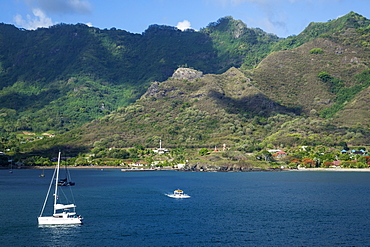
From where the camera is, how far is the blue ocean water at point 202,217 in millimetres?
73250

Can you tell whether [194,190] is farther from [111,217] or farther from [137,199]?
[111,217]

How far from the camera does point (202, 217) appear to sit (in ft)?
299

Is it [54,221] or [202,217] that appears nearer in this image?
[54,221]

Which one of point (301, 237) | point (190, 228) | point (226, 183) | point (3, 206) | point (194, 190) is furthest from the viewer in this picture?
point (226, 183)

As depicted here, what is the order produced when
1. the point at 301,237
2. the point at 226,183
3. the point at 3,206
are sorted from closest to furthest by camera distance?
the point at 301,237
the point at 3,206
the point at 226,183

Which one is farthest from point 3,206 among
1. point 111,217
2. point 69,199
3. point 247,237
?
point 247,237

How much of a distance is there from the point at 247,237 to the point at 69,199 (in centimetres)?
5136

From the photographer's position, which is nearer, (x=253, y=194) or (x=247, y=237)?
(x=247, y=237)

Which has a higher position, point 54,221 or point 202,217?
point 202,217

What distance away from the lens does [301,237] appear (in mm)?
75062

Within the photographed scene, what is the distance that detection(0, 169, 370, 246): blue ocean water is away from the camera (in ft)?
240

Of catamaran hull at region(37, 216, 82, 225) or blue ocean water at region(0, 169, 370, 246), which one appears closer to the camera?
blue ocean water at region(0, 169, 370, 246)

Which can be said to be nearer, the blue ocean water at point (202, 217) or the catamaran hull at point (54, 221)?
the blue ocean water at point (202, 217)

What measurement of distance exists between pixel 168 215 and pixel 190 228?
40.6ft
